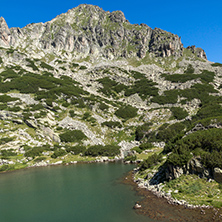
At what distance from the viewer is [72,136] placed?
2808 inches

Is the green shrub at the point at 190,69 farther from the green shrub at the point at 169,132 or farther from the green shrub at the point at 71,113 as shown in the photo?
the green shrub at the point at 71,113

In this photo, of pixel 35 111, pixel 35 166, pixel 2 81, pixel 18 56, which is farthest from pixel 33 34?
pixel 35 166

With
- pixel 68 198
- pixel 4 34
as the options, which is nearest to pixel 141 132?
pixel 68 198

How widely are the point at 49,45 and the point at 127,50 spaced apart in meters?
85.0

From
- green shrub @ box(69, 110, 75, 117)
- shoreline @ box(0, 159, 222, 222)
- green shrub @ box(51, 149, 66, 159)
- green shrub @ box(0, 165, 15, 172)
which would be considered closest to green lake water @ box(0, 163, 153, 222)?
shoreline @ box(0, 159, 222, 222)

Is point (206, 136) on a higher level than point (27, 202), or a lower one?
higher

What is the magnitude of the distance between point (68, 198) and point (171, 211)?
1651cm

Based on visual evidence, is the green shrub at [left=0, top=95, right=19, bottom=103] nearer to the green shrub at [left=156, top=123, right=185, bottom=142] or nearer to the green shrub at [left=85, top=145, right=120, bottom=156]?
the green shrub at [left=85, top=145, right=120, bottom=156]

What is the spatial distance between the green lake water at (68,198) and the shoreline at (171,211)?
143 centimetres

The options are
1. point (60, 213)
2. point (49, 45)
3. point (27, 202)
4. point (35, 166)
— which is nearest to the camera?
point (60, 213)

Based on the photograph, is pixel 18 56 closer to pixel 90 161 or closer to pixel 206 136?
pixel 90 161

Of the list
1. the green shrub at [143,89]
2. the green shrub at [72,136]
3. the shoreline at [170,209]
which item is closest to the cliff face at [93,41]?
the green shrub at [143,89]

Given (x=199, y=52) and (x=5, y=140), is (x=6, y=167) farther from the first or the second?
(x=199, y=52)

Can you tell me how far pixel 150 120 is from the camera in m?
88.0
